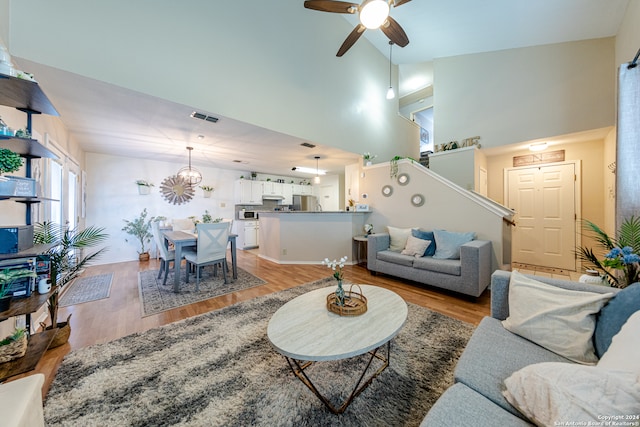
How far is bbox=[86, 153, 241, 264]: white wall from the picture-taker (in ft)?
15.3

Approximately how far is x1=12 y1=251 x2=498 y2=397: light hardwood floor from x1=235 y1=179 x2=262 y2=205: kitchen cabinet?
9.74 ft

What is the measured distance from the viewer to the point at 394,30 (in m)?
2.67

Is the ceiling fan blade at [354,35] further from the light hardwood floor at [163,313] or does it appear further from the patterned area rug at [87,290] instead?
the patterned area rug at [87,290]

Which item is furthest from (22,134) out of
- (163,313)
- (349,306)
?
(349,306)

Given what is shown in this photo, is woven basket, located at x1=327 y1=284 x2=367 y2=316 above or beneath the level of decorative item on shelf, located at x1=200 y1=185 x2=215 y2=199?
beneath

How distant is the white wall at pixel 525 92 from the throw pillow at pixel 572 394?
4834mm

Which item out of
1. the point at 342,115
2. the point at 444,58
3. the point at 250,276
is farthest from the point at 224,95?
the point at 444,58

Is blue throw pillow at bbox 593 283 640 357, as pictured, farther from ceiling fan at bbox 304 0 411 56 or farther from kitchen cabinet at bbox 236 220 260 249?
kitchen cabinet at bbox 236 220 260 249

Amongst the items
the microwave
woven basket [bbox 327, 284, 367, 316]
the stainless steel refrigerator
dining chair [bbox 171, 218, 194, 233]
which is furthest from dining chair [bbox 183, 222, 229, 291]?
the stainless steel refrigerator

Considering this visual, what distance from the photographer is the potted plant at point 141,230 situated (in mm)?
4945

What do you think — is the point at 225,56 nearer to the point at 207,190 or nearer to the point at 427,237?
the point at 207,190

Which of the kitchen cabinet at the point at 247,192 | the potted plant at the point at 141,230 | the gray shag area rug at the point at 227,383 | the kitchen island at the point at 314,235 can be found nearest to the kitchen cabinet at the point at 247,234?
the kitchen cabinet at the point at 247,192

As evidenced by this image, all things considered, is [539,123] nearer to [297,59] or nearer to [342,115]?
[342,115]

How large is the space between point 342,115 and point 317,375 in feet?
14.5
